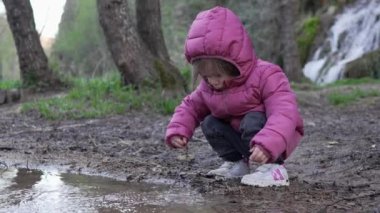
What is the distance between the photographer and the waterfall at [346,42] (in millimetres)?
16453

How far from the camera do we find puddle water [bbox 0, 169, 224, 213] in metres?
2.45

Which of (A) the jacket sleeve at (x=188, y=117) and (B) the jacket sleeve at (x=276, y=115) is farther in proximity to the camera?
(A) the jacket sleeve at (x=188, y=117)

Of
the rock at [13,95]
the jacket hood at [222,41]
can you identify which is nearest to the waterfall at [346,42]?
the rock at [13,95]

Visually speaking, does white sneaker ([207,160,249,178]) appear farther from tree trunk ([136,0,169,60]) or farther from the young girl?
tree trunk ([136,0,169,60])

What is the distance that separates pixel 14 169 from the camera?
3.54 m

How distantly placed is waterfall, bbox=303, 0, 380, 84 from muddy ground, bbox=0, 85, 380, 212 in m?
9.56

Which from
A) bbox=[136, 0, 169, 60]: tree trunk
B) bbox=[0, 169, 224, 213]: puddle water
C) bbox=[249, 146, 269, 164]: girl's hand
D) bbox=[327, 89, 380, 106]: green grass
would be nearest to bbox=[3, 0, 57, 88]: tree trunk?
bbox=[136, 0, 169, 60]: tree trunk

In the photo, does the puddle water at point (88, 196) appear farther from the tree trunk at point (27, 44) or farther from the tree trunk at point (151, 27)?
the tree trunk at point (27, 44)

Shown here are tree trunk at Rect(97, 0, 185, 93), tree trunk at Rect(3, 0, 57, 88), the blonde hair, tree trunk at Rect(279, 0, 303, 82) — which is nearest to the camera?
the blonde hair

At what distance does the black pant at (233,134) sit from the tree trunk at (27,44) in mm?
6769

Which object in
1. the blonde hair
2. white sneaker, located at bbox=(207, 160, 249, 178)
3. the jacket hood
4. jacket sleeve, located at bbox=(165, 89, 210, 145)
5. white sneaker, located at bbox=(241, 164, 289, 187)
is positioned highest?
the jacket hood

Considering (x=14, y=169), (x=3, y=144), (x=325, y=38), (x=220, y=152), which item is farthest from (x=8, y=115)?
(x=325, y=38)

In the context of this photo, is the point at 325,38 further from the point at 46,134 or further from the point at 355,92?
the point at 46,134

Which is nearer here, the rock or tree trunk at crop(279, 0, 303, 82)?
the rock
